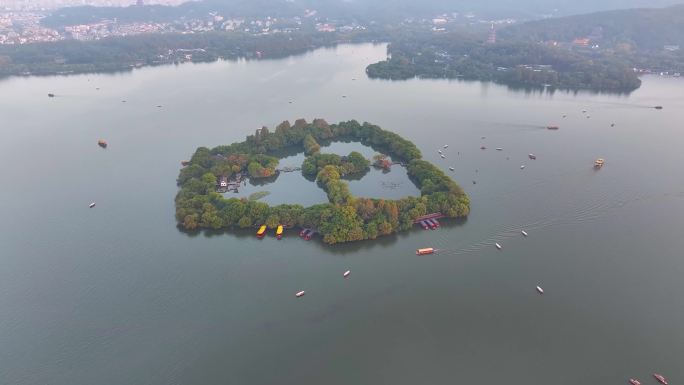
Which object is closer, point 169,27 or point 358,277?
point 358,277

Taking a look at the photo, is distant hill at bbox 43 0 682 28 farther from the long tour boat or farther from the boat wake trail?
the long tour boat

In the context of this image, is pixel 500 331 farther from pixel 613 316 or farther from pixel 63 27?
pixel 63 27

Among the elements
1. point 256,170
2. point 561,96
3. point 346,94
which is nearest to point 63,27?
point 346,94

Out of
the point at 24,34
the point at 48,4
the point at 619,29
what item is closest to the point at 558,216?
the point at 619,29

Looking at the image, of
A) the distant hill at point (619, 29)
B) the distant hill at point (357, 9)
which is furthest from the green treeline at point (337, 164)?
the distant hill at point (357, 9)

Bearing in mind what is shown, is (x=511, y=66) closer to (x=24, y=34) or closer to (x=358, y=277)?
(x=358, y=277)

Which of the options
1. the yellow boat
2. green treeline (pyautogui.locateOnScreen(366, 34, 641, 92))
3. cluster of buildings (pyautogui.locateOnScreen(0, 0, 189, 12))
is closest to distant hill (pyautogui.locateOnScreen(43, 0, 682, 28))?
cluster of buildings (pyautogui.locateOnScreen(0, 0, 189, 12))
